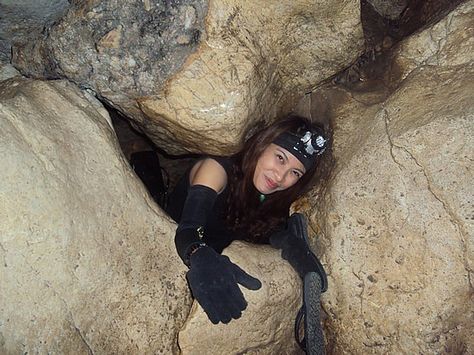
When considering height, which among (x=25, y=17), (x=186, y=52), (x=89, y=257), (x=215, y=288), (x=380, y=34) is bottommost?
(x=89, y=257)

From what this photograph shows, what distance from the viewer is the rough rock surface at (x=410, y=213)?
2.25 meters

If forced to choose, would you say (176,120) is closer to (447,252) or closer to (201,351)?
(201,351)

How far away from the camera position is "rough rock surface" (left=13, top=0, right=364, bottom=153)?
8.05ft

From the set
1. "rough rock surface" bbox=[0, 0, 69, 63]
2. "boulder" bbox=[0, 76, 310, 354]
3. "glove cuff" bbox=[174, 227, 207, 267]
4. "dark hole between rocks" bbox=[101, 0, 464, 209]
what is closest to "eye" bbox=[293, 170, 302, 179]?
"dark hole between rocks" bbox=[101, 0, 464, 209]

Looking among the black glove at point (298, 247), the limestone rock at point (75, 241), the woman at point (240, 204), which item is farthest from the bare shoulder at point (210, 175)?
the black glove at point (298, 247)

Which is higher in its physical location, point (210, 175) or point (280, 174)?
point (280, 174)

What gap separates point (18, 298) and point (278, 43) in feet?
6.50

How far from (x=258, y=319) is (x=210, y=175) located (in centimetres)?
93

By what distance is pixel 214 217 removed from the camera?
125 inches

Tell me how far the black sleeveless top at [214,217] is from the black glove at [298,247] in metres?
0.46

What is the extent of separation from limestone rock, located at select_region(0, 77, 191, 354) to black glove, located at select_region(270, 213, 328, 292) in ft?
2.29

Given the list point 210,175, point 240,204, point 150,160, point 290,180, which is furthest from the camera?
point 150,160

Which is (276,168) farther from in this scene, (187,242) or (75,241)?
(75,241)

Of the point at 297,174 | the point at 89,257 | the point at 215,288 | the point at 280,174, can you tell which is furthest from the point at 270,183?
the point at 89,257
